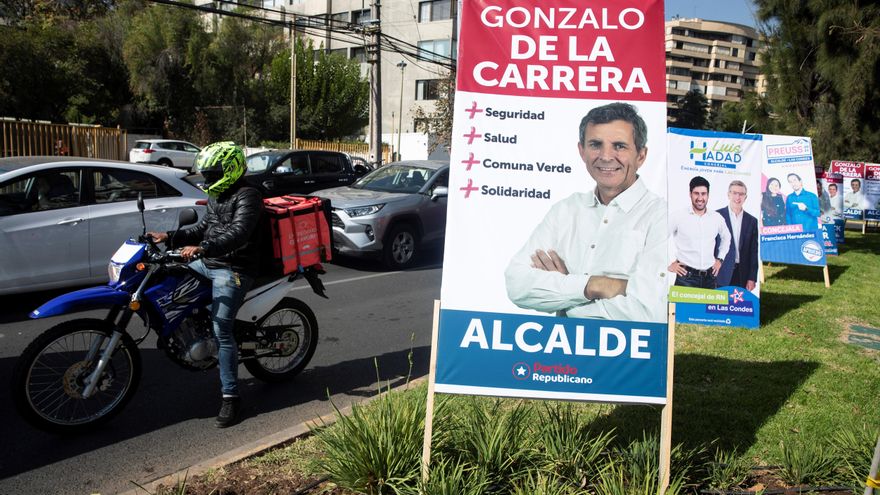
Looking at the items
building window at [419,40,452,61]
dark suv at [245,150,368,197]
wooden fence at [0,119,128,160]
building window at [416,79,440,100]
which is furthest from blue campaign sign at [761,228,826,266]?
building window at [416,79,440,100]

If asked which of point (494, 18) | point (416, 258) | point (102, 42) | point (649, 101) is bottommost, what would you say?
point (416, 258)

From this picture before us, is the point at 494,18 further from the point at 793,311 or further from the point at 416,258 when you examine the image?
the point at 416,258

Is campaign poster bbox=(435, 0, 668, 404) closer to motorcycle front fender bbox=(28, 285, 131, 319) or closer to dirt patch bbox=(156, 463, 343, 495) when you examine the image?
dirt patch bbox=(156, 463, 343, 495)

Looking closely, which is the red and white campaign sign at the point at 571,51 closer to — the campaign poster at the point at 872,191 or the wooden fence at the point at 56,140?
the wooden fence at the point at 56,140

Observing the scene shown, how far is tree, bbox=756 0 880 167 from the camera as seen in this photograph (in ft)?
43.4

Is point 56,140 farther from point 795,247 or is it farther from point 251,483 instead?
point 251,483

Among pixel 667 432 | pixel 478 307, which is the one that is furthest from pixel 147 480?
pixel 667 432

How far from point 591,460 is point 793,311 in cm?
589

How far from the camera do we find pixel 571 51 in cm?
350

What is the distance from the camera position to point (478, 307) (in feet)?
11.3

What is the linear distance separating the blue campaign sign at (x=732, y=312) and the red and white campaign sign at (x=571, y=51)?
14.9 ft

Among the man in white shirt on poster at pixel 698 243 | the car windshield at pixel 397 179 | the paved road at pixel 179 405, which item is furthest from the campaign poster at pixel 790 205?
the paved road at pixel 179 405

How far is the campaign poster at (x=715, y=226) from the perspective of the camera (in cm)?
743

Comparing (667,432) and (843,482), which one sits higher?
(667,432)
